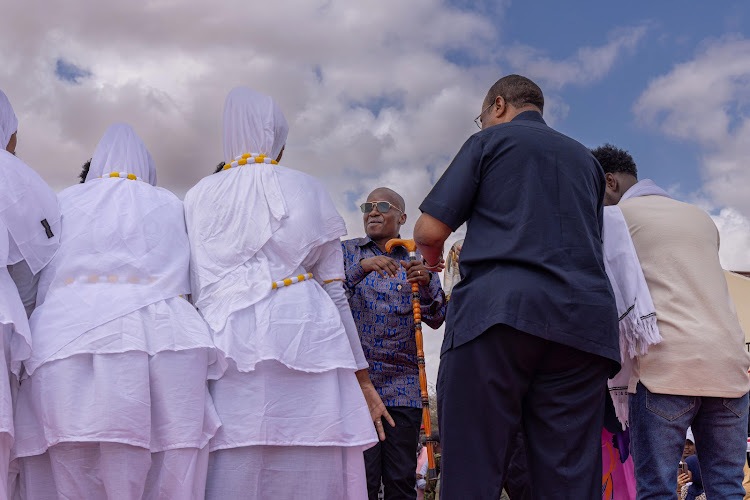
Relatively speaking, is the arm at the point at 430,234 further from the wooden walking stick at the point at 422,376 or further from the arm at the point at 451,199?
the wooden walking stick at the point at 422,376

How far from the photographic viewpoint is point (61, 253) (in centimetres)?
341

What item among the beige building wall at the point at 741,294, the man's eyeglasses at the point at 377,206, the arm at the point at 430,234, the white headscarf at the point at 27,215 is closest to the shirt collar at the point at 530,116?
the arm at the point at 430,234

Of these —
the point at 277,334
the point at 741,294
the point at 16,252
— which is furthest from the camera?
the point at 741,294

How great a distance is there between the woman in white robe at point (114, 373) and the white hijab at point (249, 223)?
165mm

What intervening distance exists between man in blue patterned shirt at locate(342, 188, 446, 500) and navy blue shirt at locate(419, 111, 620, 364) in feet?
6.67

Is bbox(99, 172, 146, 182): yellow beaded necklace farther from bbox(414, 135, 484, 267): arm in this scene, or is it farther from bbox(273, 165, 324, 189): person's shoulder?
bbox(414, 135, 484, 267): arm

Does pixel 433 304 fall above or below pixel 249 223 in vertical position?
below

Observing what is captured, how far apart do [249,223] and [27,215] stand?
97cm

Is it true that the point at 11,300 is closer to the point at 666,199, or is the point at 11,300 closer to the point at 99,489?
the point at 99,489

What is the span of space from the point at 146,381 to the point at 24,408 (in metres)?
0.51

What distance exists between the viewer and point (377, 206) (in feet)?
18.6

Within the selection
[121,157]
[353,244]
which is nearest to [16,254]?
[121,157]

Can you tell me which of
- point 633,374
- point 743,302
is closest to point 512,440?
point 633,374

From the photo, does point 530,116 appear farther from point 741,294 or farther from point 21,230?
point 741,294
